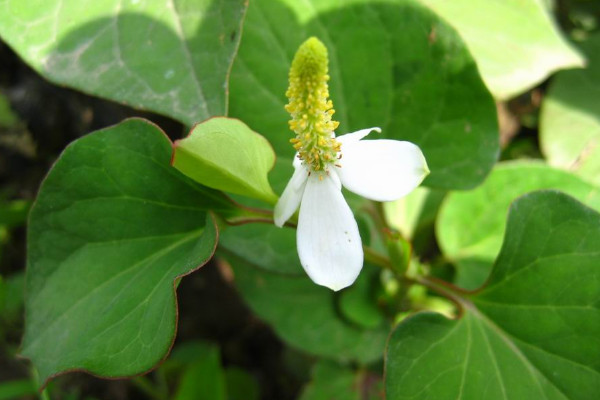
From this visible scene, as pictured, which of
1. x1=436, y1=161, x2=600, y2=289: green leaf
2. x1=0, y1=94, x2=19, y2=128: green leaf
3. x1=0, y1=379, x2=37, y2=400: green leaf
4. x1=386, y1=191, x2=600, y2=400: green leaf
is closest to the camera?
x1=386, y1=191, x2=600, y2=400: green leaf

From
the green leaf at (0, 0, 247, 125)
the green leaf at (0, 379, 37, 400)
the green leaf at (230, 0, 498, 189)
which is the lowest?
the green leaf at (0, 379, 37, 400)

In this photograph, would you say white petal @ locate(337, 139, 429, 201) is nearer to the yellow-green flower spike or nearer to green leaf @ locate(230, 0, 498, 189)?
the yellow-green flower spike

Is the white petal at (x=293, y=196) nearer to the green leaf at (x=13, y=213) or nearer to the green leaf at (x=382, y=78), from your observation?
the green leaf at (x=382, y=78)

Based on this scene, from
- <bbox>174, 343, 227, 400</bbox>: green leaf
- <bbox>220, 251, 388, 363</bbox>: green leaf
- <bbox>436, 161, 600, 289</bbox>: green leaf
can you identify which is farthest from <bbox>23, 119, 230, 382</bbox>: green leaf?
<bbox>436, 161, 600, 289</bbox>: green leaf

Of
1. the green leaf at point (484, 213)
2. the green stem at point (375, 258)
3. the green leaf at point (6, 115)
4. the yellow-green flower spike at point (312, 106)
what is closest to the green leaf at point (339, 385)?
the green leaf at point (484, 213)

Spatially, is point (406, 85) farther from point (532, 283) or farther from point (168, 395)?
point (168, 395)

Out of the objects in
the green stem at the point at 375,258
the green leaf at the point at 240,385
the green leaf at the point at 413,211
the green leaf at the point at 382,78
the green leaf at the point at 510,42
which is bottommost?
the green leaf at the point at 240,385

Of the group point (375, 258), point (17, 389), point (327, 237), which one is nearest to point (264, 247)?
point (375, 258)
